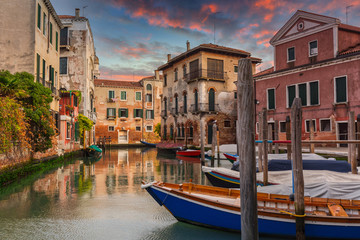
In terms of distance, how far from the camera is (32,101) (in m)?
12.9

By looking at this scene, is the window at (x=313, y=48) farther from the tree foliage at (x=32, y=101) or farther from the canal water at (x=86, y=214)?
Result: the tree foliage at (x=32, y=101)

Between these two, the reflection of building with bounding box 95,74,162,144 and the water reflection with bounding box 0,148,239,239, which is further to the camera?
the reflection of building with bounding box 95,74,162,144

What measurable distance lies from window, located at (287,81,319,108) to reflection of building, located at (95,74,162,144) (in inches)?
1008

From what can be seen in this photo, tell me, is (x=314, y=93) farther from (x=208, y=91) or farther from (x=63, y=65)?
(x=63, y=65)

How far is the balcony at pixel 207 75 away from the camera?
26.8 meters

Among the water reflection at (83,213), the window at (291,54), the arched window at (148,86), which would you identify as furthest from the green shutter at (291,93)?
the arched window at (148,86)

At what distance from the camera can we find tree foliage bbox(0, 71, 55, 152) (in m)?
11.7

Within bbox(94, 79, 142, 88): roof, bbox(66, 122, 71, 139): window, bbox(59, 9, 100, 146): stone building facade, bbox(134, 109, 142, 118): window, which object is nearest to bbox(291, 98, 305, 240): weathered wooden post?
bbox(66, 122, 71, 139): window

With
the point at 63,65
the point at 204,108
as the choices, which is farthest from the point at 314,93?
the point at 63,65

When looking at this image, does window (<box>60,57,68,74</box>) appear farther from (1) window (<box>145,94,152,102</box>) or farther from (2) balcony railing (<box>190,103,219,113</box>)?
(1) window (<box>145,94,152,102</box>)

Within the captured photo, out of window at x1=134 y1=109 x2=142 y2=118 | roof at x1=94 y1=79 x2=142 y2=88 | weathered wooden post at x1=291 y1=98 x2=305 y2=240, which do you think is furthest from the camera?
window at x1=134 y1=109 x2=142 y2=118

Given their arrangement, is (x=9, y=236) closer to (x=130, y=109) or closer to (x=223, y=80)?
(x=223, y=80)

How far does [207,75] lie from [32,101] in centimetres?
1669

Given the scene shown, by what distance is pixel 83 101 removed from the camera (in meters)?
27.0
